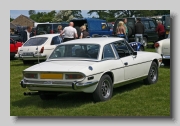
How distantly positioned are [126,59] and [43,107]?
2.12m

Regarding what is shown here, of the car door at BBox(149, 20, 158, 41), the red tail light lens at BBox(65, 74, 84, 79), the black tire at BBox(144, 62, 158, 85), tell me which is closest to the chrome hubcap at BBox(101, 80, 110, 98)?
the red tail light lens at BBox(65, 74, 84, 79)

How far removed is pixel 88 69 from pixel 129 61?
1.57m

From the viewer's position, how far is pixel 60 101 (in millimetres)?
7730

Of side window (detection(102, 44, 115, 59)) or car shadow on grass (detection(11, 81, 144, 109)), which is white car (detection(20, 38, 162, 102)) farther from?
car shadow on grass (detection(11, 81, 144, 109))

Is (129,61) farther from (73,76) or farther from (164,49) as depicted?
(164,49)

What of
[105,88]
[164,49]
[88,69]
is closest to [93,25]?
[164,49]

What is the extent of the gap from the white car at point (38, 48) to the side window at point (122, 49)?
543cm

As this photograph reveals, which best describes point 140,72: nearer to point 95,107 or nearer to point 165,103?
point 165,103

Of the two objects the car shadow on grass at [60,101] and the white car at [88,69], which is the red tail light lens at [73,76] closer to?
the white car at [88,69]

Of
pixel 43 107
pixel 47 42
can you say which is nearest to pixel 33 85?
pixel 43 107

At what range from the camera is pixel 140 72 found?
8688 mm

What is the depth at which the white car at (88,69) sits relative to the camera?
693cm

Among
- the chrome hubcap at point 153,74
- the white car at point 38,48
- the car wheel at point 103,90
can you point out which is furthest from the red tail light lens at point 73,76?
the white car at point 38,48

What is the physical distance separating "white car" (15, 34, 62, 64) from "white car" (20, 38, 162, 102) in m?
5.57
